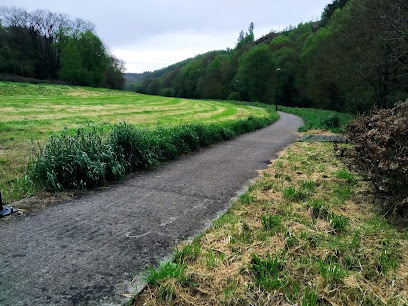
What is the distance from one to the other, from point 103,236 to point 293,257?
6.66 feet

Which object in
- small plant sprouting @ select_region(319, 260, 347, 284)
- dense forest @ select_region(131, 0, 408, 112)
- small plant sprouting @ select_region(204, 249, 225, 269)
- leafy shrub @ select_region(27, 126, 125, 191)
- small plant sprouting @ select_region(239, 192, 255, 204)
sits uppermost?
dense forest @ select_region(131, 0, 408, 112)

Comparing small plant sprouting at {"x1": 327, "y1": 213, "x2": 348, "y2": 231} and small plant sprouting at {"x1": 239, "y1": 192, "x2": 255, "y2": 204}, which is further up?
small plant sprouting at {"x1": 327, "y1": 213, "x2": 348, "y2": 231}

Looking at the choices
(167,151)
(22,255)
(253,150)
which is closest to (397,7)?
(253,150)

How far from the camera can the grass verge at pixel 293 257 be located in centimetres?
214

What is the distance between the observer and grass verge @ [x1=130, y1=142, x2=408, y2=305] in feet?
7.03

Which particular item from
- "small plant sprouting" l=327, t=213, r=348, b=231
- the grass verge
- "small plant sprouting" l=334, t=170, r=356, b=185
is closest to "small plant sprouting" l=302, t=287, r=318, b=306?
the grass verge

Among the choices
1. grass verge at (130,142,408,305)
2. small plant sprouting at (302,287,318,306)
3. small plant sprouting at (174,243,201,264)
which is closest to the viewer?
small plant sprouting at (302,287,318,306)

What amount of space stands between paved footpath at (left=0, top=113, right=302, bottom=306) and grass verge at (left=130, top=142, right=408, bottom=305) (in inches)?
12.3

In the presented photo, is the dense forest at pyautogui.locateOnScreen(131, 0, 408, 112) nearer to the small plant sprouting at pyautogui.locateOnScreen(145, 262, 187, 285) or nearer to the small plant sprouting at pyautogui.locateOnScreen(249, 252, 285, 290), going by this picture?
the small plant sprouting at pyautogui.locateOnScreen(249, 252, 285, 290)

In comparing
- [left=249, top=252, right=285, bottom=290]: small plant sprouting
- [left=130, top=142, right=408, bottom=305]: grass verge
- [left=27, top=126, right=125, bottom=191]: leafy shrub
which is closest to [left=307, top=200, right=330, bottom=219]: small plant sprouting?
[left=130, top=142, right=408, bottom=305]: grass verge

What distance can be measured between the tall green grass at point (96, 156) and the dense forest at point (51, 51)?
51.5 m

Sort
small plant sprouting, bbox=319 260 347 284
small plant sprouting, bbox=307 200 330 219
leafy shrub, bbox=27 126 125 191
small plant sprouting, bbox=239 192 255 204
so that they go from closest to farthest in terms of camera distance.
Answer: small plant sprouting, bbox=319 260 347 284 < small plant sprouting, bbox=307 200 330 219 < small plant sprouting, bbox=239 192 255 204 < leafy shrub, bbox=27 126 125 191

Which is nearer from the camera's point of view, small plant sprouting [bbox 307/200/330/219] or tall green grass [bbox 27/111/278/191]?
small plant sprouting [bbox 307/200/330/219]

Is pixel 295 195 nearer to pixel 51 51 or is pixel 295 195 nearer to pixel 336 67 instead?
pixel 336 67
